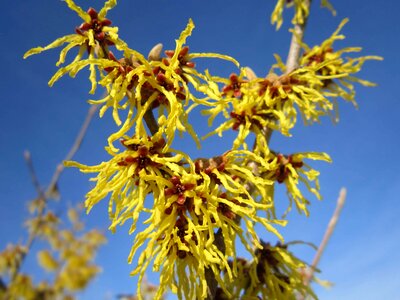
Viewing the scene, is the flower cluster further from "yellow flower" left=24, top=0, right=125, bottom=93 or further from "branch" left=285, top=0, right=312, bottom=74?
"branch" left=285, top=0, right=312, bottom=74

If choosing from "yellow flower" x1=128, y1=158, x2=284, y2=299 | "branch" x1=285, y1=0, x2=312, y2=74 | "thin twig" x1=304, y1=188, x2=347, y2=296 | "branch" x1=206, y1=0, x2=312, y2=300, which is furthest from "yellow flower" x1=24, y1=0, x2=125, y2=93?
"thin twig" x1=304, y1=188, x2=347, y2=296

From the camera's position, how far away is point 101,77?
4.68ft

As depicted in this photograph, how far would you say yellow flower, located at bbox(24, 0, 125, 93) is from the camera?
1403 mm

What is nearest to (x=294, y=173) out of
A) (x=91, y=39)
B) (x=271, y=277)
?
(x=271, y=277)

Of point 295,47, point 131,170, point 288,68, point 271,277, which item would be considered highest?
point 295,47

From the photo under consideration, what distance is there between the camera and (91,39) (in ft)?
4.60

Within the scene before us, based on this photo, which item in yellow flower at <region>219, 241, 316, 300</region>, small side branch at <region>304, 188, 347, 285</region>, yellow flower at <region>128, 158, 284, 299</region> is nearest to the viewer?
A: yellow flower at <region>128, 158, 284, 299</region>

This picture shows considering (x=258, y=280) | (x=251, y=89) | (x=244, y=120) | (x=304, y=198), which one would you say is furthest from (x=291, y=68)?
(x=258, y=280)

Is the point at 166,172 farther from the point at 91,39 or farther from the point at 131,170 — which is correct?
the point at 91,39

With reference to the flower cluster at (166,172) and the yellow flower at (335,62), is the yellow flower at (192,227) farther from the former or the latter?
the yellow flower at (335,62)

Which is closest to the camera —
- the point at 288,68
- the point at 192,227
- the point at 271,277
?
the point at 192,227

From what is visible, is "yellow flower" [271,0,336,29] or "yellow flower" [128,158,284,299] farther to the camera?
"yellow flower" [271,0,336,29]

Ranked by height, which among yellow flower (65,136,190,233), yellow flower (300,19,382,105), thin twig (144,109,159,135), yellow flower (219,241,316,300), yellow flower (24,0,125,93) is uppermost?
yellow flower (300,19,382,105)

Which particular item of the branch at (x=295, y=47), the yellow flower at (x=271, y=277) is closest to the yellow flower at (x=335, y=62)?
the branch at (x=295, y=47)
